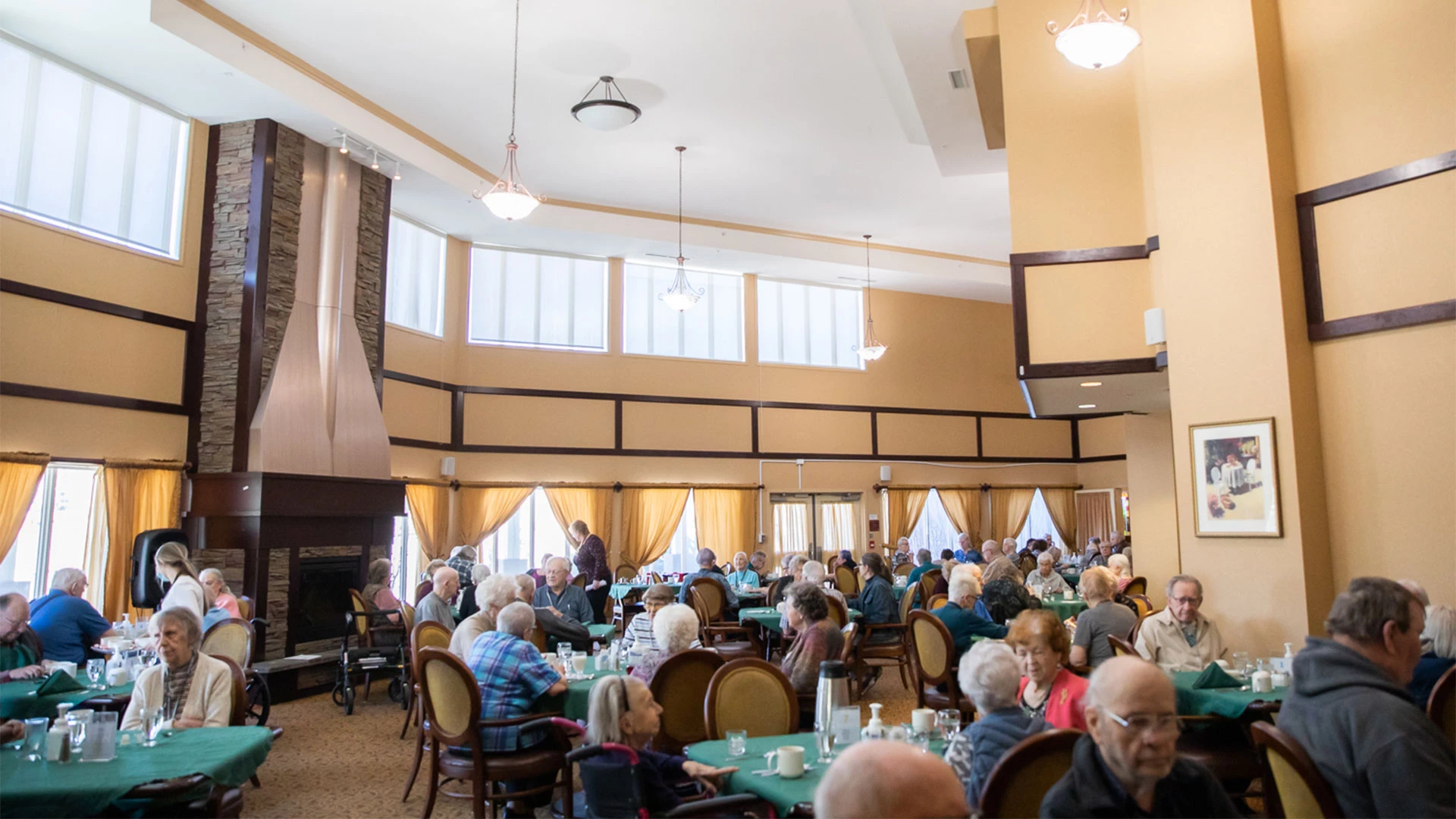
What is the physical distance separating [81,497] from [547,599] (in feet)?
15.0

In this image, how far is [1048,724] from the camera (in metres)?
3.13

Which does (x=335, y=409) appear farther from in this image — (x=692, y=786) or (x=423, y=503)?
(x=692, y=786)

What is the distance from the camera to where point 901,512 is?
16625 mm

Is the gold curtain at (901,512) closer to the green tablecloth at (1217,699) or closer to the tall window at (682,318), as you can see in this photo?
the tall window at (682,318)

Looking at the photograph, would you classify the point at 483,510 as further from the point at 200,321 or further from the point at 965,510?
the point at 965,510

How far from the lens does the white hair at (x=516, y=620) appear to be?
15.7 feet

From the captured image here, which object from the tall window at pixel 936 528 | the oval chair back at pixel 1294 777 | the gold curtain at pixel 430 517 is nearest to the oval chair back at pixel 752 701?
the oval chair back at pixel 1294 777

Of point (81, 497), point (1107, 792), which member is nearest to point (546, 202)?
point (81, 497)

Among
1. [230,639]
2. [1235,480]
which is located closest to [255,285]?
[230,639]

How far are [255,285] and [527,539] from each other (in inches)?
233

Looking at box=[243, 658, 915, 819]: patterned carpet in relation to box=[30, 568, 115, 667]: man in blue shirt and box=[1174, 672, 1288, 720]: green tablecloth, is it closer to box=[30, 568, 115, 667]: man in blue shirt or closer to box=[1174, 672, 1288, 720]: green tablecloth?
box=[30, 568, 115, 667]: man in blue shirt

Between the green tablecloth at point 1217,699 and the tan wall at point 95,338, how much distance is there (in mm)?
8897

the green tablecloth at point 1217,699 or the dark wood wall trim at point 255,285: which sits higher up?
the dark wood wall trim at point 255,285

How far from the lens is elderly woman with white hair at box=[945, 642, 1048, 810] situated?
2.73 m
